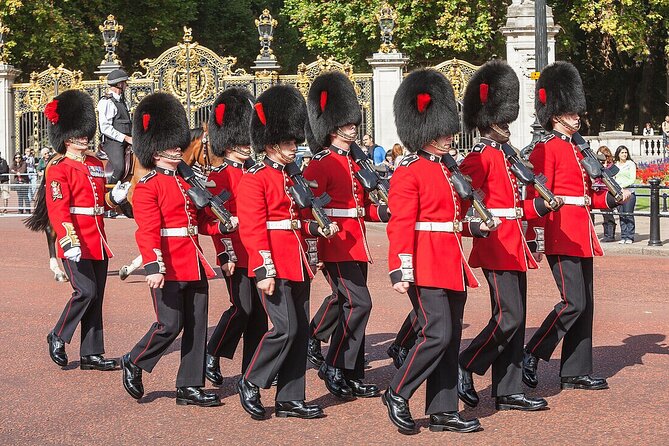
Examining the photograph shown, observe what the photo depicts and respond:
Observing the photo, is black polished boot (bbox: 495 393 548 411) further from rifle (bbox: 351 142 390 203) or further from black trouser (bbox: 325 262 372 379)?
rifle (bbox: 351 142 390 203)

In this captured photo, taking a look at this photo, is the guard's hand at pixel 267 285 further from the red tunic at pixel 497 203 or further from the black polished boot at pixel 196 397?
the red tunic at pixel 497 203

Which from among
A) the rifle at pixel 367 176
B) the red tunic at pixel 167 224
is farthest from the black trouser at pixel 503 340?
the red tunic at pixel 167 224

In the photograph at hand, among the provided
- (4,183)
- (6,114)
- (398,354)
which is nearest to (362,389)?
(398,354)

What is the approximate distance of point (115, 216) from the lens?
1995cm

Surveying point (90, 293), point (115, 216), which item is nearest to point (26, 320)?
point (90, 293)

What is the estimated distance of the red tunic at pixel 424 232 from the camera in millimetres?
6285

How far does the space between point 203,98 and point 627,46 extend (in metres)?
11.3

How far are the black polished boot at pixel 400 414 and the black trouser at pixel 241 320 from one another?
1341 mm

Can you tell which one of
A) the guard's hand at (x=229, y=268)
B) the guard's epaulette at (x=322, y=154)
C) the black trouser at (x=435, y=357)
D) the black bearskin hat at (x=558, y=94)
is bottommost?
the black trouser at (x=435, y=357)

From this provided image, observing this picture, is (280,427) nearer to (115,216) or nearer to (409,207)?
(409,207)

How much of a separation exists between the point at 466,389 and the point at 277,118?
6.06 ft

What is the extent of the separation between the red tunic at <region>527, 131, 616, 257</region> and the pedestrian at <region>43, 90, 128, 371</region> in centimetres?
279

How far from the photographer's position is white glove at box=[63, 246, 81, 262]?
7.71 m

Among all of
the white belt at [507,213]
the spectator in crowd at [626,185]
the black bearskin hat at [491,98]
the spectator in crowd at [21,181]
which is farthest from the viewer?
the spectator in crowd at [21,181]
